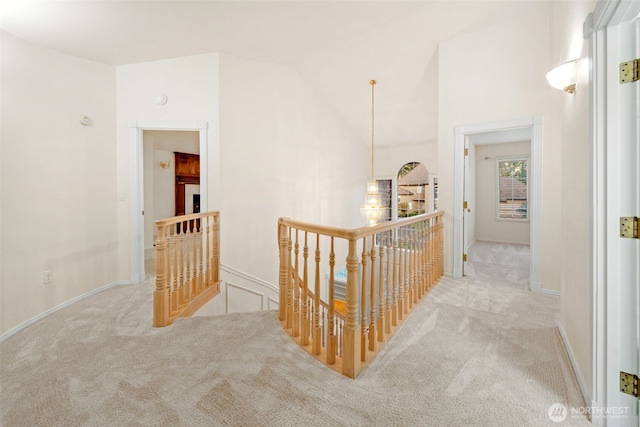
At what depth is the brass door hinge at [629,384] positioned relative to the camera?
3.89 feet

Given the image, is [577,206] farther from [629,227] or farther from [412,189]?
[412,189]

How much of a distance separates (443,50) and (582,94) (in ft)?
8.36

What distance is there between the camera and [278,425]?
128 centimetres

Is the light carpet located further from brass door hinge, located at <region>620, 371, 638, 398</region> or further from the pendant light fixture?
the pendant light fixture

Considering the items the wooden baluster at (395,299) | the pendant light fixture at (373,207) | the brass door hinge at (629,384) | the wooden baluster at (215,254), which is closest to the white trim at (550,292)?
the wooden baluster at (395,299)

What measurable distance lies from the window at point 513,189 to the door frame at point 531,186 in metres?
3.66

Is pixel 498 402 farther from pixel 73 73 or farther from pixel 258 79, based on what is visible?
pixel 73 73

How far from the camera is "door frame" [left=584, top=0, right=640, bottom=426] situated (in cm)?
121

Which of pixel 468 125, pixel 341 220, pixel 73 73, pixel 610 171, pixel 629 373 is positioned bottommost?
pixel 629 373

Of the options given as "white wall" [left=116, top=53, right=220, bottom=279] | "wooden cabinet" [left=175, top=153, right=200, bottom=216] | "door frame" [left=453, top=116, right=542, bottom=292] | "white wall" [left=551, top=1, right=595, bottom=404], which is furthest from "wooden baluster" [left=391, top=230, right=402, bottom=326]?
"wooden cabinet" [left=175, top=153, right=200, bottom=216]

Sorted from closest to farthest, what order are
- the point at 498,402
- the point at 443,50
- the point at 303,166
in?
the point at 498,402 < the point at 443,50 < the point at 303,166

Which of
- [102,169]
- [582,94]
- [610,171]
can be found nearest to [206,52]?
[102,169]

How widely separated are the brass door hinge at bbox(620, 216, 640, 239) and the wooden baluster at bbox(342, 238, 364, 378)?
120 cm

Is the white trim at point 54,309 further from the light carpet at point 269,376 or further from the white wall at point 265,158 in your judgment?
the white wall at point 265,158
